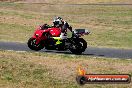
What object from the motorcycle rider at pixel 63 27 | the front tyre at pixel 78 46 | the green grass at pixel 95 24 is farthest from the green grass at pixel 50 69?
the green grass at pixel 95 24

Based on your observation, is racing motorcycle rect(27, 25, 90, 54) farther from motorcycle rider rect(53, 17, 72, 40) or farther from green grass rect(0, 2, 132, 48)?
green grass rect(0, 2, 132, 48)

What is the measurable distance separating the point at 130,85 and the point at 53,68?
11.0 feet

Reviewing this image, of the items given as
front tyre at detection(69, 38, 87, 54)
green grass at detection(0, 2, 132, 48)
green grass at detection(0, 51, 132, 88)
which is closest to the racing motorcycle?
front tyre at detection(69, 38, 87, 54)

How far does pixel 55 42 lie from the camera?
22.2m

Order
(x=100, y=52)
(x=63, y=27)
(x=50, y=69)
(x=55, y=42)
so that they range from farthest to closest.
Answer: (x=100, y=52), (x=55, y=42), (x=63, y=27), (x=50, y=69)

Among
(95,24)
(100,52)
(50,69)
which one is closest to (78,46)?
(100,52)

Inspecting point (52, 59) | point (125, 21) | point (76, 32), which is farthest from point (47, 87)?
point (125, 21)

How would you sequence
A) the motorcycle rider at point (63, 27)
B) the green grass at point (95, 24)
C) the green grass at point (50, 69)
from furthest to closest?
1. the green grass at point (95, 24)
2. the motorcycle rider at point (63, 27)
3. the green grass at point (50, 69)

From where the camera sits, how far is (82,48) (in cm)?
2200

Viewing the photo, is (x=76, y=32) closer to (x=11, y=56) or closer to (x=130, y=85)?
(x=11, y=56)

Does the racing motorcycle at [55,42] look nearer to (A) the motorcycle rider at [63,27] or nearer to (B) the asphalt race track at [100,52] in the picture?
(A) the motorcycle rider at [63,27]

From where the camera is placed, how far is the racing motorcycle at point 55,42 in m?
22.0

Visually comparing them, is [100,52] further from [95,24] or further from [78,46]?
[95,24]

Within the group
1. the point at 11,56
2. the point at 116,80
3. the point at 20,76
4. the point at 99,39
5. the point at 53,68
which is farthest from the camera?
the point at 99,39
